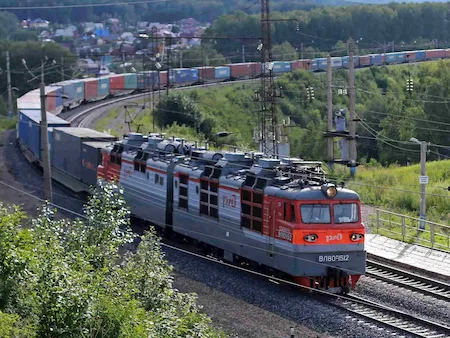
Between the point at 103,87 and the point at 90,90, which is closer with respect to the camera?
the point at 90,90

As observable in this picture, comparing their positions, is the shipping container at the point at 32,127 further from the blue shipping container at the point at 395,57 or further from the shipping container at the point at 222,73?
the blue shipping container at the point at 395,57

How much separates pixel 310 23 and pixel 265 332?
103851 millimetres

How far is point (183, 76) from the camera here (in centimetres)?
8400

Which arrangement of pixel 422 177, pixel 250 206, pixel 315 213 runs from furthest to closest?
pixel 422 177 → pixel 250 206 → pixel 315 213

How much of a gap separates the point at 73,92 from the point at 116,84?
10.3m

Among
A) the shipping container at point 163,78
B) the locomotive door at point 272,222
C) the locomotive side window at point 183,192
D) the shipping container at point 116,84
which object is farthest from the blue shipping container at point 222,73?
the locomotive door at point 272,222

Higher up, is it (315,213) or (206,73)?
(315,213)

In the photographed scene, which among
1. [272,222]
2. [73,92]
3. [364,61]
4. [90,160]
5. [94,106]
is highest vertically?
[272,222]

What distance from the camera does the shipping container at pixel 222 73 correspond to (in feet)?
288

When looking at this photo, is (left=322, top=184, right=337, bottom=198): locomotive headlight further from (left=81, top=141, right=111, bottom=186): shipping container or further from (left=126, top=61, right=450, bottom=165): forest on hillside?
(left=126, top=61, right=450, bottom=165): forest on hillside

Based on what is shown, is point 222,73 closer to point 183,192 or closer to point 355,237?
point 183,192

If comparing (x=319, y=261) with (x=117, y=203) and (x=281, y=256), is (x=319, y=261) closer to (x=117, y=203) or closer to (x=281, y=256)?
(x=281, y=256)

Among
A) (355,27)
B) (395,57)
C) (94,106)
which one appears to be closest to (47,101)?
(94,106)

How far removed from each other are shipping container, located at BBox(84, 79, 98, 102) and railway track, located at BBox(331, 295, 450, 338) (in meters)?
58.9
